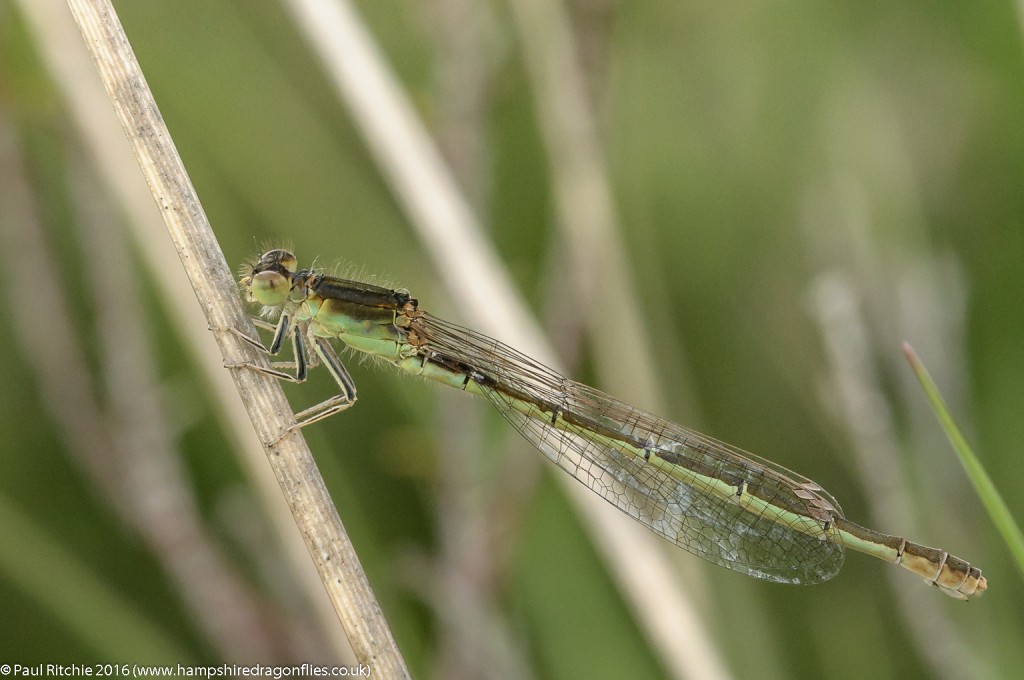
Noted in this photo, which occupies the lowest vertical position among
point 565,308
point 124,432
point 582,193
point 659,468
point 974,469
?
point 124,432

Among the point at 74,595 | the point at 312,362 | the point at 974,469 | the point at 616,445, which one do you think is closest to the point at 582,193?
the point at 616,445

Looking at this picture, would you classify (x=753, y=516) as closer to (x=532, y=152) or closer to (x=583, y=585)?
(x=583, y=585)


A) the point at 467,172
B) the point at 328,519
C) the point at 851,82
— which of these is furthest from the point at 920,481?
the point at 328,519

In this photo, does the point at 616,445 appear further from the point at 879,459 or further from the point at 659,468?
the point at 879,459

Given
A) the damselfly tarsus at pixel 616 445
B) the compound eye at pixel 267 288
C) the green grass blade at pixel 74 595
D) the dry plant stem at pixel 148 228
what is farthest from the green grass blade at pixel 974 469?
the green grass blade at pixel 74 595

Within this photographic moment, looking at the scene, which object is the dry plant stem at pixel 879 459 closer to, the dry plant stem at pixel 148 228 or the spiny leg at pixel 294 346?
the spiny leg at pixel 294 346

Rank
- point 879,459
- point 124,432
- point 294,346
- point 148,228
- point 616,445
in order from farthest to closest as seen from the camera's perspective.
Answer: point 124,432, point 616,445, point 879,459, point 148,228, point 294,346
